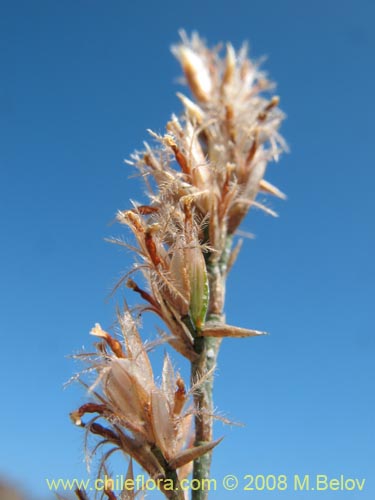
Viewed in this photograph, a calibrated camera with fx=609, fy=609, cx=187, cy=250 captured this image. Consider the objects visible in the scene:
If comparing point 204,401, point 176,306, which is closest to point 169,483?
point 204,401

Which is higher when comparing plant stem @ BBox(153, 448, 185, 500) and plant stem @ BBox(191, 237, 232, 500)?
plant stem @ BBox(191, 237, 232, 500)

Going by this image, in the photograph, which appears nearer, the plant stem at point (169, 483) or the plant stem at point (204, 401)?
the plant stem at point (169, 483)

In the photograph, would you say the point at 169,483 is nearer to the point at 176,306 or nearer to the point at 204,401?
the point at 204,401

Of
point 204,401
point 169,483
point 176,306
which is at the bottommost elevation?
point 169,483

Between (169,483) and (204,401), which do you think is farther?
(204,401)

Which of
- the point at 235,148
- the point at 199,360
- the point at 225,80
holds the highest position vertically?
the point at 225,80

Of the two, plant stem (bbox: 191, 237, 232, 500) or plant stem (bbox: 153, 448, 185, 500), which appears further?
plant stem (bbox: 191, 237, 232, 500)

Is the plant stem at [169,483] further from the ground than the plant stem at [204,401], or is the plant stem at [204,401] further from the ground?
the plant stem at [204,401]

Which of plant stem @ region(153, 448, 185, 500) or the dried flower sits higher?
the dried flower

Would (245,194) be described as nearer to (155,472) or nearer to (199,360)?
(199,360)

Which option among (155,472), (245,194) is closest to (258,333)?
(155,472)

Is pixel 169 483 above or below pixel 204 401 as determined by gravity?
below
